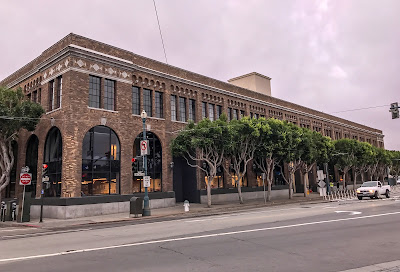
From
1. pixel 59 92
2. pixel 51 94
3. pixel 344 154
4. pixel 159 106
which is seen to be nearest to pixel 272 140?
pixel 159 106

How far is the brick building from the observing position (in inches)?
885

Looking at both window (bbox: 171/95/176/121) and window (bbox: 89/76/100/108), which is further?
window (bbox: 171/95/176/121)

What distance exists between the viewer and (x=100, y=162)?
23.6m

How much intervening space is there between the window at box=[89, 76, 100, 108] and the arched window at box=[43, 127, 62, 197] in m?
3.40

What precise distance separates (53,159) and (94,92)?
6094 millimetres

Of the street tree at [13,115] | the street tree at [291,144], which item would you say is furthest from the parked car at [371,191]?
the street tree at [13,115]

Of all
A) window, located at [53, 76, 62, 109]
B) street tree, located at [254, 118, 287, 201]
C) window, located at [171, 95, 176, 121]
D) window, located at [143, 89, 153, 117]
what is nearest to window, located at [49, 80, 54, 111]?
window, located at [53, 76, 62, 109]

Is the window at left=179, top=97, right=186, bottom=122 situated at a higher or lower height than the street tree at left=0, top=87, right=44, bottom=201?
higher

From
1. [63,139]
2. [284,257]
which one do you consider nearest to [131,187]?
[63,139]

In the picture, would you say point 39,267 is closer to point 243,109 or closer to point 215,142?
point 215,142

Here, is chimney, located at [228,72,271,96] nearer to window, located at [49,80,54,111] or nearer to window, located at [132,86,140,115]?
window, located at [132,86,140,115]

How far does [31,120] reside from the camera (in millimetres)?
23172

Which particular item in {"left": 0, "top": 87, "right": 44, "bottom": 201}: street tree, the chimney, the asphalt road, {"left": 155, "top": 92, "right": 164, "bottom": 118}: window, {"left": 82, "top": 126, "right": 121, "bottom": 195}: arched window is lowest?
the asphalt road


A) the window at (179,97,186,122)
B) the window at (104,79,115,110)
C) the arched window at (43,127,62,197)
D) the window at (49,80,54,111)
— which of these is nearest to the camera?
the arched window at (43,127,62,197)
